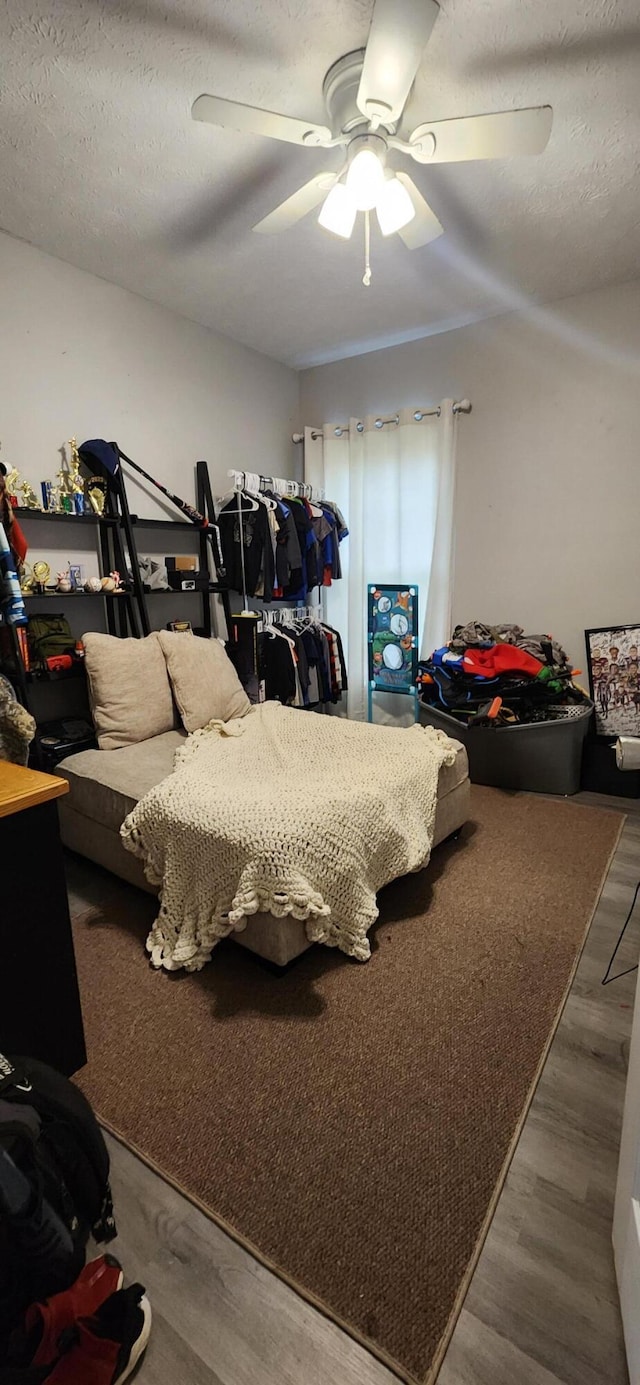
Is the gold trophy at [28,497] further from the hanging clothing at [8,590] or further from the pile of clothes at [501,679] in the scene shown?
the pile of clothes at [501,679]

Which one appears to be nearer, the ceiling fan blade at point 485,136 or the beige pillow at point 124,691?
the ceiling fan blade at point 485,136

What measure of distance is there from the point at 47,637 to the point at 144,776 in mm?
880

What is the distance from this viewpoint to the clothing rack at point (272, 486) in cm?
340

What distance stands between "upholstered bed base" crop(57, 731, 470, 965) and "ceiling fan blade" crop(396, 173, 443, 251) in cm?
195

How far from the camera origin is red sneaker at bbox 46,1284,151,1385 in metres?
0.79

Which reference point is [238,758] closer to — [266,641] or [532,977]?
[532,977]

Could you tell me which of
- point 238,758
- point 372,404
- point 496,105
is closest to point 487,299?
point 372,404

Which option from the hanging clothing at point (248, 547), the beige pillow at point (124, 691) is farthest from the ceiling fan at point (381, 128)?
the beige pillow at point (124, 691)

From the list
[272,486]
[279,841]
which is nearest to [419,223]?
[272,486]

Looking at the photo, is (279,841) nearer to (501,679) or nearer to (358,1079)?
(358,1079)

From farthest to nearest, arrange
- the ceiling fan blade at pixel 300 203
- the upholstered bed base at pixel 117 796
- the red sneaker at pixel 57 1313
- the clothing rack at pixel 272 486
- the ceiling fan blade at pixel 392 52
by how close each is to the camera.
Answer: the clothing rack at pixel 272 486 < the upholstered bed base at pixel 117 796 < the ceiling fan blade at pixel 300 203 < the ceiling fan blade at pixel 392 52 < the red sneaker at pixel 57 1313

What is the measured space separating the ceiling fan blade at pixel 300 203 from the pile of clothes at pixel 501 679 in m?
2.13

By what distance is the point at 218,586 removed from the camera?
3365 mm

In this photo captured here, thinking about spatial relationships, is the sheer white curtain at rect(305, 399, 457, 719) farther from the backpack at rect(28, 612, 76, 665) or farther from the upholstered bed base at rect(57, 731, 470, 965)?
the backpack at rect(28, 612, 76, 665)
